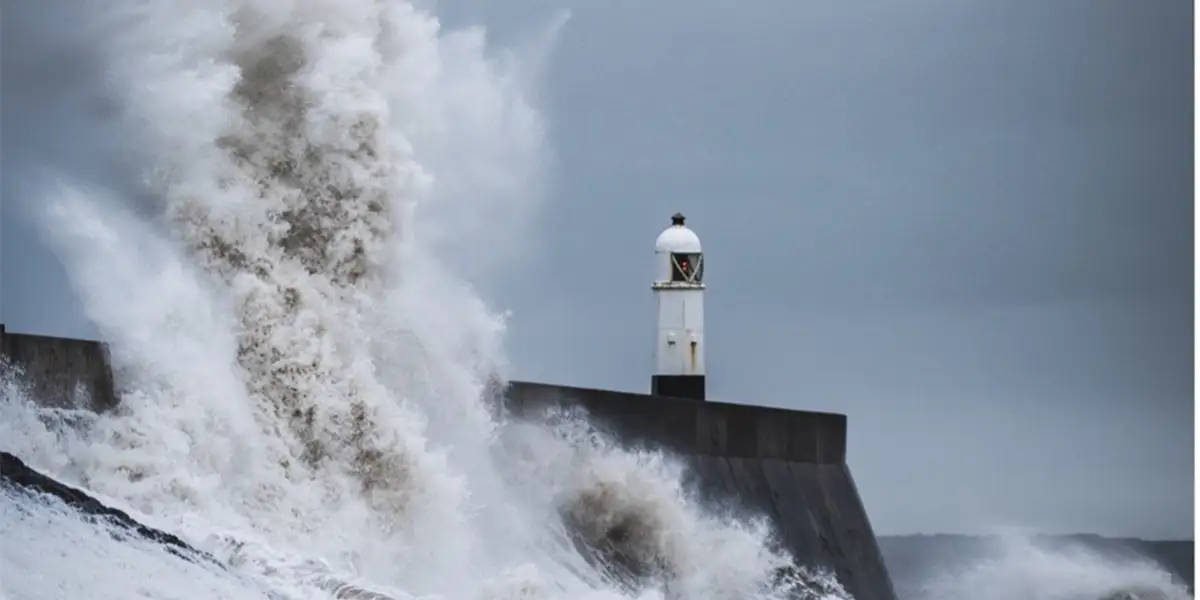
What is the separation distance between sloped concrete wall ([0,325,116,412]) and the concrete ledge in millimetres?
2871

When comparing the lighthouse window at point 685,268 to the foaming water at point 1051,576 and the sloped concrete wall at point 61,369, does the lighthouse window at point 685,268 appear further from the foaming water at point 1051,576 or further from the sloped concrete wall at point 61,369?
the sloped concrete wall at point 61,369

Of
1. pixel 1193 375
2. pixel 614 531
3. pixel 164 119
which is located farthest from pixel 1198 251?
pixel 164 119

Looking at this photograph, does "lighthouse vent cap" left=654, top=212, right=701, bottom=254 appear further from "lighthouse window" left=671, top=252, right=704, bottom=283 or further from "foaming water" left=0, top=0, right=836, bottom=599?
"foaming water" left=0, top=0, right=836, bottom=599

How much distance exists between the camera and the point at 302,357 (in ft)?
39.1

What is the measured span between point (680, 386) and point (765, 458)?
70cm

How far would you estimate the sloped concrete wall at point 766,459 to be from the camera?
13906 mm

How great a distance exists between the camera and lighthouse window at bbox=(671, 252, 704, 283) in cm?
1535

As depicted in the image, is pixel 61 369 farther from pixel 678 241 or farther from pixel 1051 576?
pixel 1051 576

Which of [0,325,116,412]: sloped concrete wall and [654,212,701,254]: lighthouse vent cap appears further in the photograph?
[654,212,701,254]: lighthouse vent cap

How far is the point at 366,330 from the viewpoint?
41.0ft

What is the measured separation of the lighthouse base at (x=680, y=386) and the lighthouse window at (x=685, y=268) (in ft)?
1.91

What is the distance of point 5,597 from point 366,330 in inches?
110

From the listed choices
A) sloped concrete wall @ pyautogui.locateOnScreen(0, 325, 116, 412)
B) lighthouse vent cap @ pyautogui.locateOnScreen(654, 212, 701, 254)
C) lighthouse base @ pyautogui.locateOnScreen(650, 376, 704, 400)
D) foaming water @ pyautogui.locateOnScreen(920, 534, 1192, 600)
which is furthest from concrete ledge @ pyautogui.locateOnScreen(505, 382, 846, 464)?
sloped concrete wall @ pyautogui.locateOnScreen(0, 325, 116, 412)

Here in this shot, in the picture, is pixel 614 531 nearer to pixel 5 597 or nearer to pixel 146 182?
pixel 146 182
